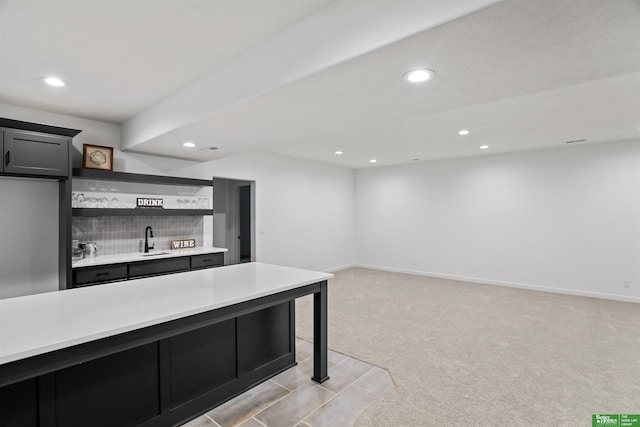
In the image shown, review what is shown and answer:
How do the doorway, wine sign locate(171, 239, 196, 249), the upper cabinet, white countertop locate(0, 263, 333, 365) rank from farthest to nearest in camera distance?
the doorway, wine sign locate(171, 239, 196, 249), the upper cabinet, white countertop locate(0, 263, 333, 365)

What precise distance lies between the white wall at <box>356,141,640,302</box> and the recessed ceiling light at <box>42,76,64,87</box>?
614cm

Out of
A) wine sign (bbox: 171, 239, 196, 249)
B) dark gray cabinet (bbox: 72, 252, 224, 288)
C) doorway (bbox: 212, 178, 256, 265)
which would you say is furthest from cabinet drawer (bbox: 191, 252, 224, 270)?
doorway (bbox: 212, 178, 256, 265)

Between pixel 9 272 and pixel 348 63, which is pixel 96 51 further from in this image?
pixel 9 272

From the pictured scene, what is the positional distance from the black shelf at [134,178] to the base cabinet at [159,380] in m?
2.51

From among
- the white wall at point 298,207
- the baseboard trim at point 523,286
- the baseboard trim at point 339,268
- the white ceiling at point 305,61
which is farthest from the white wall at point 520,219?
the white ceiling at point 305,61

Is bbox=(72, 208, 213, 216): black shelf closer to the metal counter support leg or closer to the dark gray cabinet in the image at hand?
the dark gray cabinet

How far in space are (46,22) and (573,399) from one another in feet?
14.5

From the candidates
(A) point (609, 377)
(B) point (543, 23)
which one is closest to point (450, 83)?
(B) point (543, 23)

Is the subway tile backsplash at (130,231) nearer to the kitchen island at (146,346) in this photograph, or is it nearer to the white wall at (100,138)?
the white wall at (100,138)

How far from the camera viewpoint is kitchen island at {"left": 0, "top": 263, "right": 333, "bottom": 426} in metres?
1.33

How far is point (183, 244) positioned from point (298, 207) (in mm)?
2558

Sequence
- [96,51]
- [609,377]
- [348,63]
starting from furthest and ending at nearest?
Answer: [609,377] → [96,51] → [348,63]

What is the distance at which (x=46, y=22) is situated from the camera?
6.22 ft

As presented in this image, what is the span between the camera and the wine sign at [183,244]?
4.32 meters
